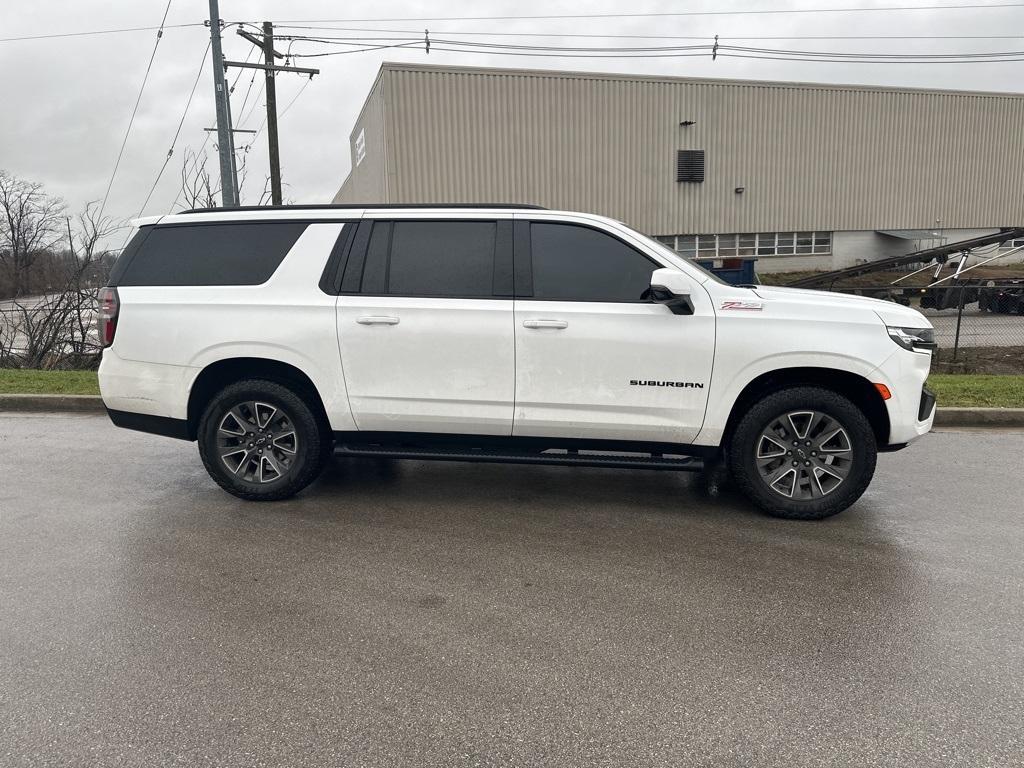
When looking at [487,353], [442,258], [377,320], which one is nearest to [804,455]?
[487,353]

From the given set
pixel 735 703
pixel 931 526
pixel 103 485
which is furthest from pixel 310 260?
pixel 931 526

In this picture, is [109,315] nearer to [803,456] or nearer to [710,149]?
[803,456]

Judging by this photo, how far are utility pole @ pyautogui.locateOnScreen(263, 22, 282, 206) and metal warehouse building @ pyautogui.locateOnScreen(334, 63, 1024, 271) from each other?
286 inches

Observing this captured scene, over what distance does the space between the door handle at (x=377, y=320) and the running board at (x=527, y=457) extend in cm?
88

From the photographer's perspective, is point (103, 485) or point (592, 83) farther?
point (592, 83)

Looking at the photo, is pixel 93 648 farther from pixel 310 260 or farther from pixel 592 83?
pixel 592 83

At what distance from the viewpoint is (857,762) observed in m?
2.39

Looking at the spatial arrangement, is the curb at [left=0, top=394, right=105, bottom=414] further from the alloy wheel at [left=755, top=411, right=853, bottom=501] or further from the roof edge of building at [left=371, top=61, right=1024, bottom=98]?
the roof edge of building at [left=371, top=61, right=1024, bottom=98]

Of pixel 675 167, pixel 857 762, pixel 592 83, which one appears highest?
pixel 592 83

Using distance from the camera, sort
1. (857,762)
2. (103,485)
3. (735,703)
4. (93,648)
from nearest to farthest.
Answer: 1. (857,762)
2. (735,703)
3. (93,648)
4. (103,485)

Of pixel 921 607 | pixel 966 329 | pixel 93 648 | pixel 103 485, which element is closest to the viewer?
pixel 93 648

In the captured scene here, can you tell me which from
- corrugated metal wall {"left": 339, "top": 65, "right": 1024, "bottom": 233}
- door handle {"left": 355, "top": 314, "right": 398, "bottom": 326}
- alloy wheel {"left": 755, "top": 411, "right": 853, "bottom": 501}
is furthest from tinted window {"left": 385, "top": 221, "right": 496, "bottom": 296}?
corrugated metal wall {"left": 339, "top": 65, "right": 1024, "bottom": 233}

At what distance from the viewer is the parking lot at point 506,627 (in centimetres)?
252

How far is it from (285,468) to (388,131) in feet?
78.2
